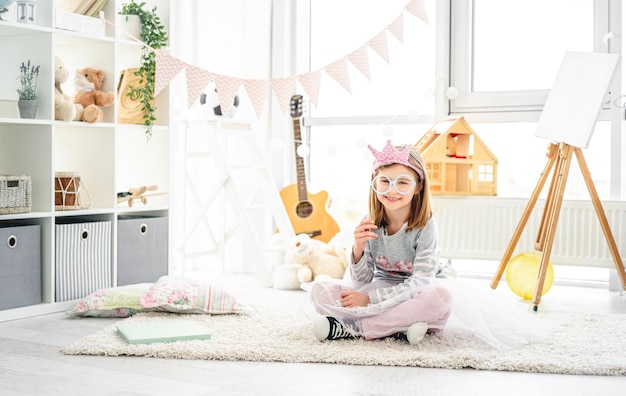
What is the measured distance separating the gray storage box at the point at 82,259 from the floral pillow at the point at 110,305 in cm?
17

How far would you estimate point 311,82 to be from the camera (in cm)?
348

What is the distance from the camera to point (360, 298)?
2.42 m

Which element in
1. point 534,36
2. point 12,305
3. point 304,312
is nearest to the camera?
point 304,312

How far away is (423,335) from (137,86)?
1.78 metres

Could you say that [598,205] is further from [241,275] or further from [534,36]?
[241,275]

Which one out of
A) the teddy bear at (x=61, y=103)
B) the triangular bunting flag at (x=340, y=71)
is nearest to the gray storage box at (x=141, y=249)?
the teddy bear at (x=61, y=103)

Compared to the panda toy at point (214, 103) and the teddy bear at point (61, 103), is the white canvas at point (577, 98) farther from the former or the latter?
the teddy bear at point (61, 103)

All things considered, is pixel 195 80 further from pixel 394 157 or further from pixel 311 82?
pixel 394 157

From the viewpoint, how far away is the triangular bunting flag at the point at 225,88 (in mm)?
3387

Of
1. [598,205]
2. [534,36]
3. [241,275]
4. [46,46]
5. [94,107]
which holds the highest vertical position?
[534,36]

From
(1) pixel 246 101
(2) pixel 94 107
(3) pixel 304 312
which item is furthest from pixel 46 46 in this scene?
(1) pixel 246 101

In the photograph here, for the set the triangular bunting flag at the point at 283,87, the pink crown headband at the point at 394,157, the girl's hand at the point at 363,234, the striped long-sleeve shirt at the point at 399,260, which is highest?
the triangular bunting flag at the point at 283,87

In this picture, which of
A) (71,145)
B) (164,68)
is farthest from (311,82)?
(71,145)

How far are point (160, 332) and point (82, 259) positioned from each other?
0.80 m
